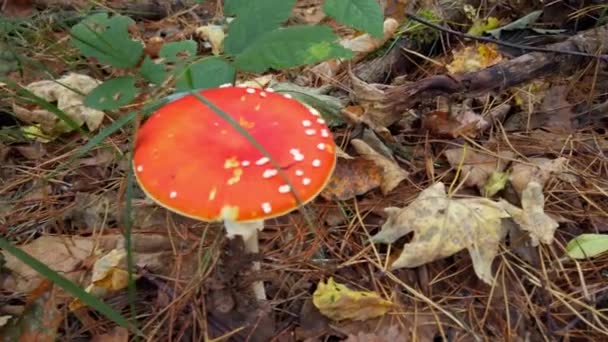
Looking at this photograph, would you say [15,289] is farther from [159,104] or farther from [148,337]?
[159,104]

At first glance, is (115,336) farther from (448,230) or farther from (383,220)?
(448,230)

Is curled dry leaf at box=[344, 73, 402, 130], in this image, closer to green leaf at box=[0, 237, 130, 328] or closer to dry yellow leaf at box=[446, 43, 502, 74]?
dry yellow leaf at box=[446, 43, 502, 74]

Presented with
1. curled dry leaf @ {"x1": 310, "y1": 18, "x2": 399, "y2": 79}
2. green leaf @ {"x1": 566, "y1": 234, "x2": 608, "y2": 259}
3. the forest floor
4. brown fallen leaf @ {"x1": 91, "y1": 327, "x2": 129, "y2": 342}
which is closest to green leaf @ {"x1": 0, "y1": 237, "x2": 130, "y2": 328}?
the forest floor

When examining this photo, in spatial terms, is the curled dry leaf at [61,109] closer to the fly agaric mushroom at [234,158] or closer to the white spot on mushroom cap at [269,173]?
the fly agaric mushroom at [234,158]

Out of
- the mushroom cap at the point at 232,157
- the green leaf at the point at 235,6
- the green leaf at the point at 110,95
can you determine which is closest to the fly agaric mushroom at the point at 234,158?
the mushroom cap at the point at 232,157

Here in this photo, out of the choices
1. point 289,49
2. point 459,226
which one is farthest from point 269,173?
point 459,226

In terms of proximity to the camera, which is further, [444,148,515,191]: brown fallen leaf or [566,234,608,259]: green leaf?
[444,148,515,191]: brown fallen leaf

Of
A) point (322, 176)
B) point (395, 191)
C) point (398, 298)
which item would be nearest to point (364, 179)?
point (395, 191)

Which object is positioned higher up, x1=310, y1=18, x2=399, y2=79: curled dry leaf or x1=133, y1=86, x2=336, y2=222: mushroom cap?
x1=133, y1=86, x2=336, y2=222: mushroom cap
